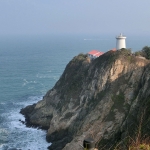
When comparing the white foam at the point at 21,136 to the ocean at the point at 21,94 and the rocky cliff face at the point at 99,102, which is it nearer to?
the ocean at the point at 21,94

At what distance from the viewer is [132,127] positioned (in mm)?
28578

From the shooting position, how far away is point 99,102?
130 feet

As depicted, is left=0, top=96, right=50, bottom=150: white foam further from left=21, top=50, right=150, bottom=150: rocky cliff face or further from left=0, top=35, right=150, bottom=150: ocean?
left=21, top=50, right=150, bottom=150: rocky cliff face

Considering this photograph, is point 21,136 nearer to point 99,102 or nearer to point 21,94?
point 99,102

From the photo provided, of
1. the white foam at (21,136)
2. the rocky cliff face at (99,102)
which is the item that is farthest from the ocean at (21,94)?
the rocky cliff face at (99,102)

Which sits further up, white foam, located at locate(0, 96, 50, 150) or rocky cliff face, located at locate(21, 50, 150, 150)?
rocky cliff face, located at locate(21, 50, 150, 150)

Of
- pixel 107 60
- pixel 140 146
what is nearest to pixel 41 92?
pixel 107 60

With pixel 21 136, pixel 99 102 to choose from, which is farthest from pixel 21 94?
pixel 99 102

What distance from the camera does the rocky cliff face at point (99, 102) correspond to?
3431 centimetres

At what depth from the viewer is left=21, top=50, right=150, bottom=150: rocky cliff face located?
3431 cm

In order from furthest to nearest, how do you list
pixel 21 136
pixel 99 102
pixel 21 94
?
1. pixel 21 94
2. pixel 21 136
3. pixel 99 102

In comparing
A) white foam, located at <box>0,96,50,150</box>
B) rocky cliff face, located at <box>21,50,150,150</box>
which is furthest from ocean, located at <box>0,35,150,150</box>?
rocky cliff face, located at <box>21,50,150,150</box>

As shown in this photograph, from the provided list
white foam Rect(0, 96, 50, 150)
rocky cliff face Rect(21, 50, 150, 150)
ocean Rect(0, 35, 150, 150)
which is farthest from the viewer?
ocean Rect(0, 35, 150, 150)

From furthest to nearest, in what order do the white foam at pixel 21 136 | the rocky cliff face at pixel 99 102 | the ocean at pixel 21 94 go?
1. the ocean at pixel 21 94
2. the white foam at pixel 21 136
3. the rocky cliff face at pixel 99 102
